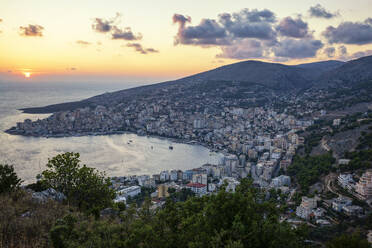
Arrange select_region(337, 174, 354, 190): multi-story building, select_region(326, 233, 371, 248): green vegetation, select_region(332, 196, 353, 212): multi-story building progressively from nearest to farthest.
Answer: select_region(326, 233, 371, 248): green vegetation < select_region(332, 196, 353, 212): multi-story building < select_region(337, 174, 354, 190): multi-story building

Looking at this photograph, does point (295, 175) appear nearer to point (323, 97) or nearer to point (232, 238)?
point (232, 238)

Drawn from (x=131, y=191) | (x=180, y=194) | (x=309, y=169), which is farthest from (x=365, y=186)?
(x=131, y=191)

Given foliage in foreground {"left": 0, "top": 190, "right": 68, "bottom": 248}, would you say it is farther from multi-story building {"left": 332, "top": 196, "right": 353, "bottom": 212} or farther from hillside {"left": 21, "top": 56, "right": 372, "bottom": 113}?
hillside {"left": 21, "top": 56, "right": 372, "bottom": 113}

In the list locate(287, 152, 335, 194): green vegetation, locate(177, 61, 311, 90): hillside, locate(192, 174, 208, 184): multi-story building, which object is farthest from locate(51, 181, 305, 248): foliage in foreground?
locate(177, 61, 311, 90): hillside

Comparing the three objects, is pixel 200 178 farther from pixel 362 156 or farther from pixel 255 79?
pixel 255 79

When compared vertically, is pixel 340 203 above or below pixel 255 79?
below

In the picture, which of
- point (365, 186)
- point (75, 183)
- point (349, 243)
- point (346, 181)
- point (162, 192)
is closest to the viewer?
point (349, 243)
